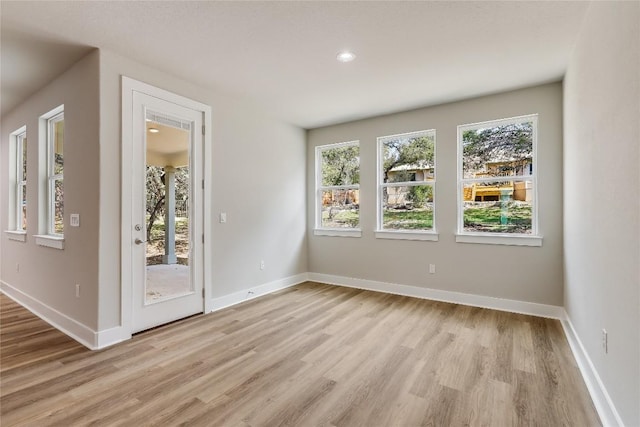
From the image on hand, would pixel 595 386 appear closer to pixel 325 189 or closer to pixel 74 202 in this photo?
pixel 325 189

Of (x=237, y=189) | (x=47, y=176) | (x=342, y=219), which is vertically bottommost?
(x=342, y=219)

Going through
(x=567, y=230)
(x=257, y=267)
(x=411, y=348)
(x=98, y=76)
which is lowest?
(x=411, y=348)

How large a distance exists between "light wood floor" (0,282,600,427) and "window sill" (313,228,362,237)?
1605mm

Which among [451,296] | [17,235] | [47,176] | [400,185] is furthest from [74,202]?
[451,296]

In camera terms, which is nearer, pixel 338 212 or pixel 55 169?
pixel 55 169

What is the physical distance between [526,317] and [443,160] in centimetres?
208

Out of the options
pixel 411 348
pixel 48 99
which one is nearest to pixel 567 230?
pixel 411 348

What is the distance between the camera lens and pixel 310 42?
8.47 ft

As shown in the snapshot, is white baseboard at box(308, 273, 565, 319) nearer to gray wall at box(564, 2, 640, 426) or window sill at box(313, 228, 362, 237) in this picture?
window sill at box(313, 228, 362, 237)

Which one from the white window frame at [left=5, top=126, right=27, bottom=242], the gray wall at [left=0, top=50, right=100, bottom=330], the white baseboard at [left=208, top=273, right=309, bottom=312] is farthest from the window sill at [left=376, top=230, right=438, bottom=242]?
the white window frame at [left=5, top=126, right=27, bottom=242]

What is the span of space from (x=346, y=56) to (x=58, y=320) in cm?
391

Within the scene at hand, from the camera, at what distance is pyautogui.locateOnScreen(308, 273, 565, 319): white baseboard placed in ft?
11.4

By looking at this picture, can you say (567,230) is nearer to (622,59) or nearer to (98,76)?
(622,59)

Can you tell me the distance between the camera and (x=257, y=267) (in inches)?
171
